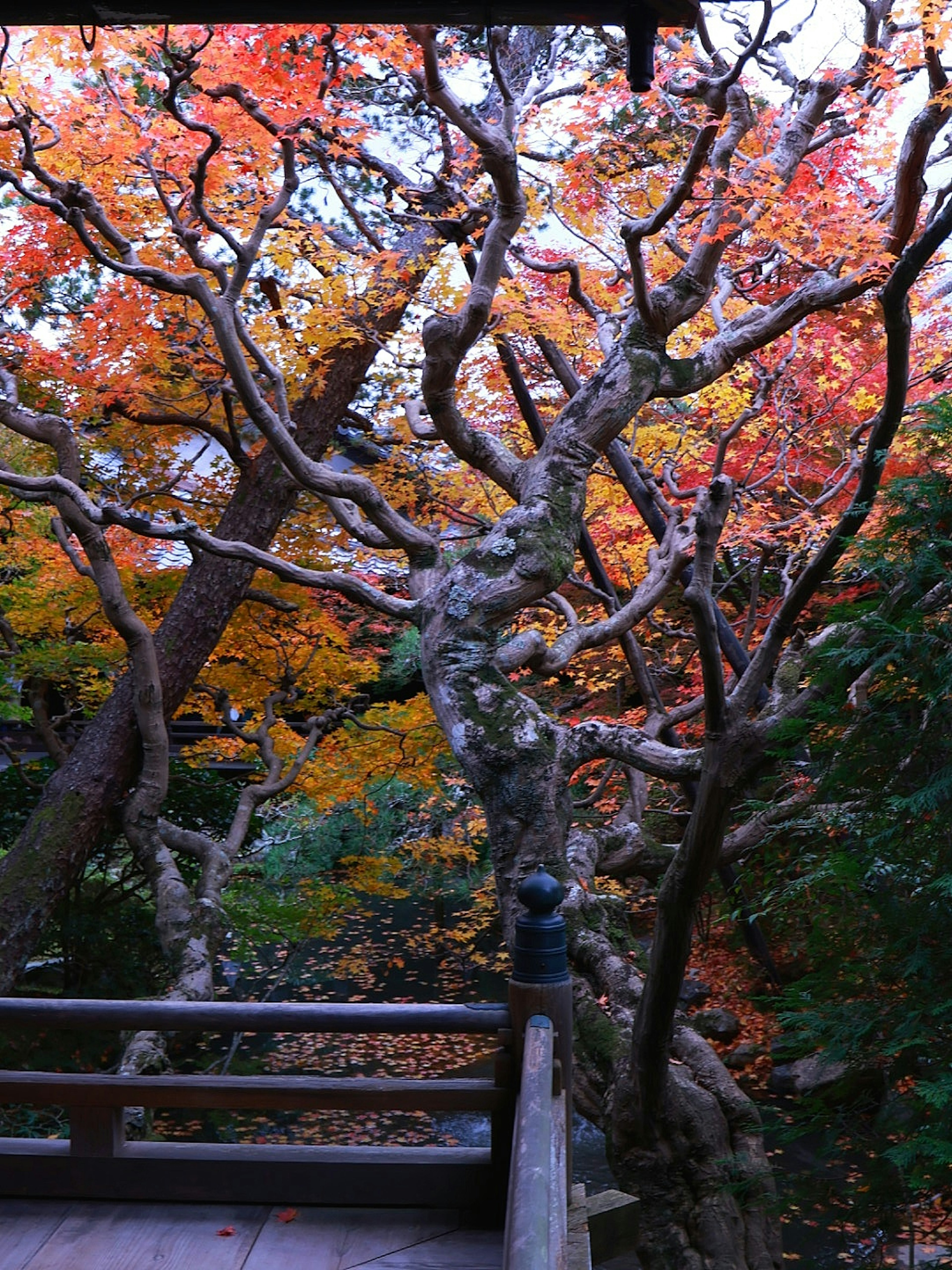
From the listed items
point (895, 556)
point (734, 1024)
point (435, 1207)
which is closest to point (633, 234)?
point (895, 556)

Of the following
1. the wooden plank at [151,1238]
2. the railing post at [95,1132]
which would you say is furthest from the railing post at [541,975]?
the railing post at [95,1132]

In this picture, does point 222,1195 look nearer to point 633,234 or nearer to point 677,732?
point 633,234

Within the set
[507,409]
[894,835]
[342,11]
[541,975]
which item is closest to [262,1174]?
[541,975]

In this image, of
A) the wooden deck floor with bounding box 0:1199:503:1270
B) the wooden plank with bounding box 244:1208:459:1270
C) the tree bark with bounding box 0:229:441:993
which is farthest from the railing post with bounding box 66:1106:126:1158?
the tree bark with bounding box 0:229:441:993

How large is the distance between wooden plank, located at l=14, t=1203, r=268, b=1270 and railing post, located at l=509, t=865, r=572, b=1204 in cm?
92

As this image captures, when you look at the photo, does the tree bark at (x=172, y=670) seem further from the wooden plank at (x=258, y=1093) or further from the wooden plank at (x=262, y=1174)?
the wooden plank at (x=258, y=1093)

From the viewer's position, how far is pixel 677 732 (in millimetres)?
10539

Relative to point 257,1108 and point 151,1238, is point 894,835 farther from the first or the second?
point 151,1238

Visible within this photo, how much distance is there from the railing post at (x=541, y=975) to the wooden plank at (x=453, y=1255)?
0.83 feet

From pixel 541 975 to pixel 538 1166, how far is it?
3.01ft

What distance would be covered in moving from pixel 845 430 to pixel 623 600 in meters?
2.98

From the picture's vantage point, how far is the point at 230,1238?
292 centimetres

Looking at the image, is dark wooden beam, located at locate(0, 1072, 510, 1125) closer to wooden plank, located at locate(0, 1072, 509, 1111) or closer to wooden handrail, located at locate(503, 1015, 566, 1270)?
wooden plank, located at locate(0, 1072, 509, 1111)

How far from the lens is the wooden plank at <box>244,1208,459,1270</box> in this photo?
2793 millimetres
